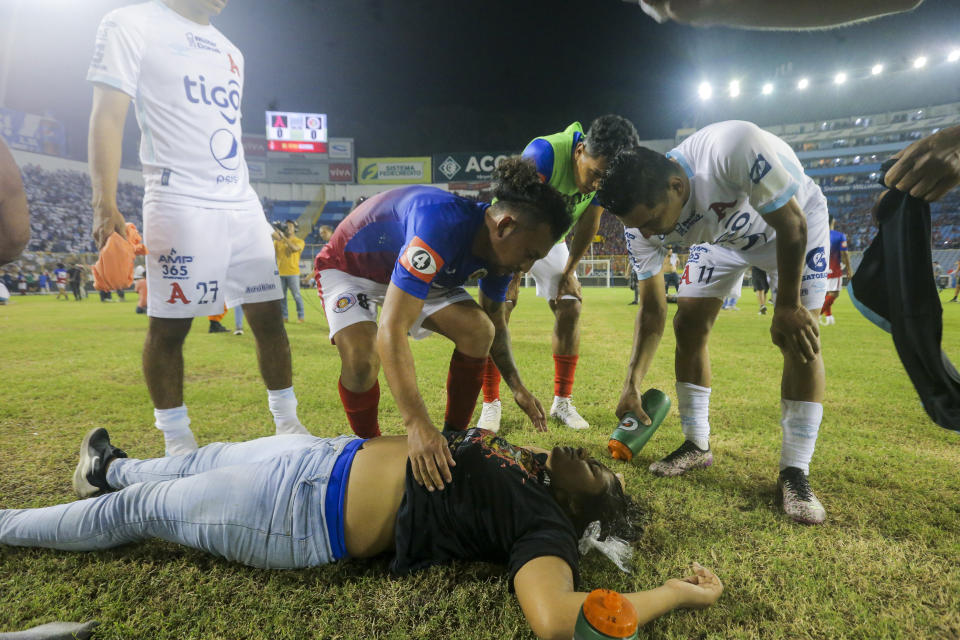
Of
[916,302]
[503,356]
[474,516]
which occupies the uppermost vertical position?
[916,302]

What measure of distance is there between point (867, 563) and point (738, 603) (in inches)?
25.5

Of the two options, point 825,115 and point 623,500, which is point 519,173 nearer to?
point 623,500

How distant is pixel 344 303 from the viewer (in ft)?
8.57

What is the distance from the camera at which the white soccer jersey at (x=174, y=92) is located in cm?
244

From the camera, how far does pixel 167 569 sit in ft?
5.66

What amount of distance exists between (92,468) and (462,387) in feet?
5.89

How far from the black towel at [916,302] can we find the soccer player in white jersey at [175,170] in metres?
3.18

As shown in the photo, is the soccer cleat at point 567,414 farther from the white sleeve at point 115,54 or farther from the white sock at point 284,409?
the white sleeve at point 115,54

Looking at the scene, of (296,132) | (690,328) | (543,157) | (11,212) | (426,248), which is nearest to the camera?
(11,212)

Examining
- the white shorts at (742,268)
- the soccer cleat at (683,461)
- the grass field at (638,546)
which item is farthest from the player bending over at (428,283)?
the white shorts at (742,268)

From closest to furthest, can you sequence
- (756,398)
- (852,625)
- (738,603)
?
(852,625)
(738,603)
(756,398)

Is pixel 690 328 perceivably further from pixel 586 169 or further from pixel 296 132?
pixel 296 132

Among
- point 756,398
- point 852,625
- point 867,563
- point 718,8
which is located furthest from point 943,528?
point 718,8

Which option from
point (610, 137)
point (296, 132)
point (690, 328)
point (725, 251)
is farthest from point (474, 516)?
point (296, 132)
